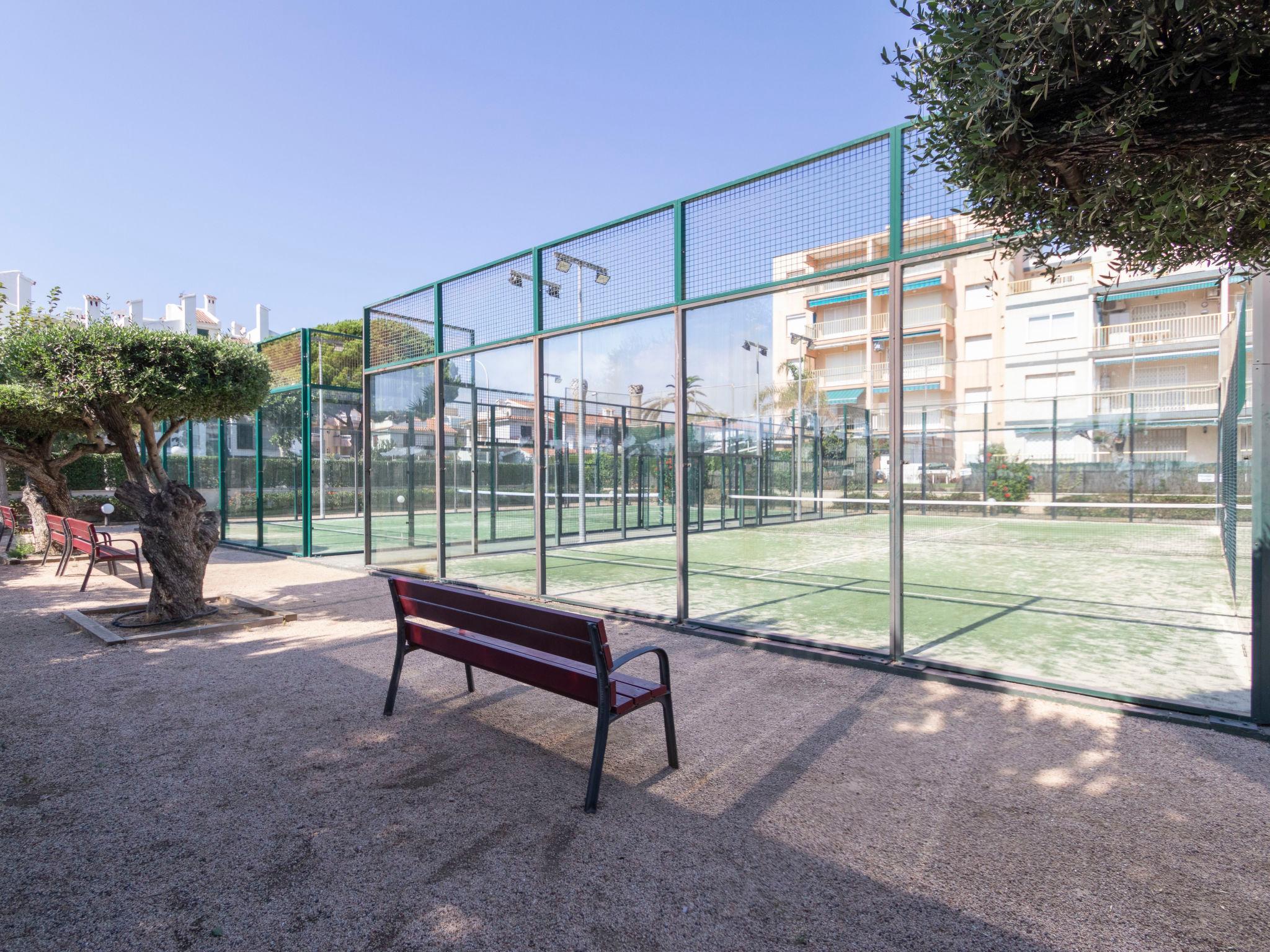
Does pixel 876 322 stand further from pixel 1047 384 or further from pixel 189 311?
pixel 189 311

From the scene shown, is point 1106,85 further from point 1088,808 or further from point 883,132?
point 883,132

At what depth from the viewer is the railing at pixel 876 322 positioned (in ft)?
56.8

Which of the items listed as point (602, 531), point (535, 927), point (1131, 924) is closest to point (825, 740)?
point (1131, 924)

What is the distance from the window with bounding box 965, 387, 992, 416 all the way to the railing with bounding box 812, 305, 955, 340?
9.72 feet

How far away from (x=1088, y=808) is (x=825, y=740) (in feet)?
3.65

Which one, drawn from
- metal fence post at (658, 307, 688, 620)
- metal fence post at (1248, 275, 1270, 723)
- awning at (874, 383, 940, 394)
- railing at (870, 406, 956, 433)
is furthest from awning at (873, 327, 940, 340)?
metal fence post at (1248, 275, 1270, 723)

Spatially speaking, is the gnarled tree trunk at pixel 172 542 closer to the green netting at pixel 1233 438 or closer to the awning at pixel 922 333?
the green netting at pixel 1233 438

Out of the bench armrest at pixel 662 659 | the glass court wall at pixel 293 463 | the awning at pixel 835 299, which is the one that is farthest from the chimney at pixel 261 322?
the bench armrest at pixel 662 659

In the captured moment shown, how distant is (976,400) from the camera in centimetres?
1945

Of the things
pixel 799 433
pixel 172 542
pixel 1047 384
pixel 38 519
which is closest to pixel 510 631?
pixel 172 542

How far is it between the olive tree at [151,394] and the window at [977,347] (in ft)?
74.6

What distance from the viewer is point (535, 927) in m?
2.06

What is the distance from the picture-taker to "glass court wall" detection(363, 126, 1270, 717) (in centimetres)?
493

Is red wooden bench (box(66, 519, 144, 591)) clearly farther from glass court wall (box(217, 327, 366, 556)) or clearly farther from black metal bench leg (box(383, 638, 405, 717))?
black metal bench leg (box(383, 638, 405, 717))
